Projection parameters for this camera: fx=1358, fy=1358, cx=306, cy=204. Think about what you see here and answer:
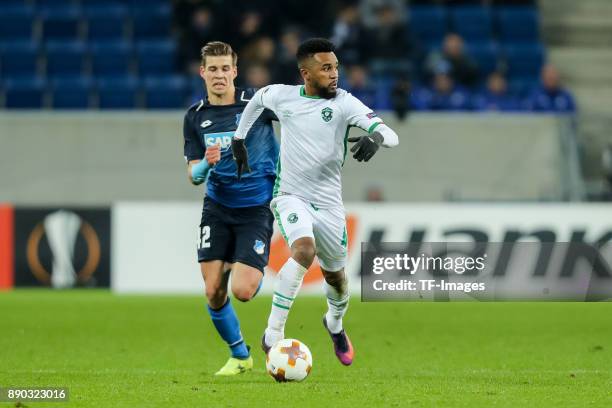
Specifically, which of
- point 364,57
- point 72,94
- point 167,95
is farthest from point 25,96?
point 364,57

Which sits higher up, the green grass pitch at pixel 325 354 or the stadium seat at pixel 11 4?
the stadium seat at pixel 11 4

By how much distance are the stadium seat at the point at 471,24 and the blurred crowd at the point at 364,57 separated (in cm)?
27

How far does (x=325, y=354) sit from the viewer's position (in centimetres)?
1140

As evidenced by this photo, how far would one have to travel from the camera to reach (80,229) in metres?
20.6

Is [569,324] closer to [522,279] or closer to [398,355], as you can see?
[522,279]

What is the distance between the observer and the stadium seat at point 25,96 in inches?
904

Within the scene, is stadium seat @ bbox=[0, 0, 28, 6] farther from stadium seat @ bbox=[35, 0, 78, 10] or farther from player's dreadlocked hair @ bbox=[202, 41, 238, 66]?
player's dreadlocked hair @ bbox=[202, 41, 238, 66]

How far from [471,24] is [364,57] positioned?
8.39 ft

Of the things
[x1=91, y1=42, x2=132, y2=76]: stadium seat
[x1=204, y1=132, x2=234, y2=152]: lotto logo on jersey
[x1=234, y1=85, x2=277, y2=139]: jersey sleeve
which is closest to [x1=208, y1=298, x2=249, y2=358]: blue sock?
[x1=204, y1=132, x2=234, y2=152]: lotto logo on jersey

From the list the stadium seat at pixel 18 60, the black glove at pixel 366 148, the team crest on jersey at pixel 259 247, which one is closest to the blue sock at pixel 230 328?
the team crest on jersey at pixel 259 247

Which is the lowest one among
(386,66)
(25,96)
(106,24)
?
(25,96)

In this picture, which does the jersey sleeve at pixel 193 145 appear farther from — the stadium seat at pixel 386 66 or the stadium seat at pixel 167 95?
the stadium seat at pixel 386 66

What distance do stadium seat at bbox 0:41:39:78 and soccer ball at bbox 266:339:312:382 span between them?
51.8 feet

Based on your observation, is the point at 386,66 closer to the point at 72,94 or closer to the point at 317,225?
the point at 72,94
